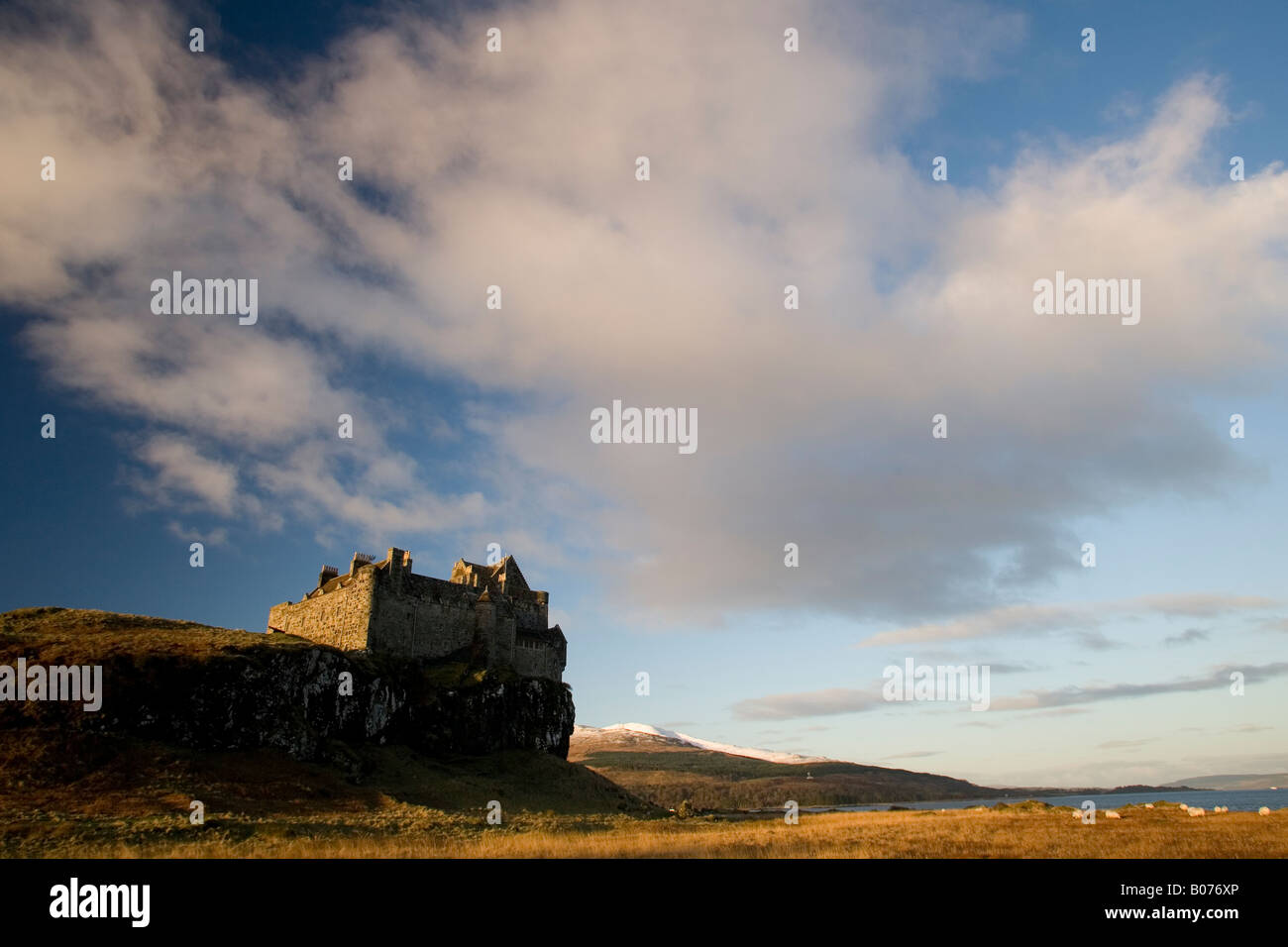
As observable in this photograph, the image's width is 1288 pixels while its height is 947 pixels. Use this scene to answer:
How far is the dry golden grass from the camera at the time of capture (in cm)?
2503

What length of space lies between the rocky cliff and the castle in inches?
142

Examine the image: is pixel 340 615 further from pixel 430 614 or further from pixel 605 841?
pixel 605 841

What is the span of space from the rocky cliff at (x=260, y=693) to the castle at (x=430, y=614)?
3.62 m

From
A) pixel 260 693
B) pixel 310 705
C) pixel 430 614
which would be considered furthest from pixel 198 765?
pixel 430 614

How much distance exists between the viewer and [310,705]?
5669cm

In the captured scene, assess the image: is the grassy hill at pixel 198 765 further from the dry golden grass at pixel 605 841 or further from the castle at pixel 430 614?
the castle at pixel 430 614

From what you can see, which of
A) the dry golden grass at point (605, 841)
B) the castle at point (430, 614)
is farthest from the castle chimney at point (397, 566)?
the dry golden grass at point (605, 841)

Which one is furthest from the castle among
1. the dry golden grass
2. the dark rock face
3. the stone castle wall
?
the dry golden grass

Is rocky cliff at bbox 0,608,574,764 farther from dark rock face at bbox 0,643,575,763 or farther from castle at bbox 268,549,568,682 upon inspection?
castle at bbox 268,549,568,682

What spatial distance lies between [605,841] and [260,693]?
35.6 meters
